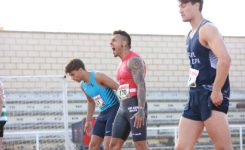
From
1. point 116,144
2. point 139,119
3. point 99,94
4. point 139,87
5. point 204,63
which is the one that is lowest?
point 116,144

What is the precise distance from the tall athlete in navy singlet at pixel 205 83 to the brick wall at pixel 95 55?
10098mm

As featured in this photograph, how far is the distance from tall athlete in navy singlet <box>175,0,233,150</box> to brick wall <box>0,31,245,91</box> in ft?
33.1

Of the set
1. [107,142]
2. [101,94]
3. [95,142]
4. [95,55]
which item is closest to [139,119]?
[107,142]

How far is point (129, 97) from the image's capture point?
645 centimetres

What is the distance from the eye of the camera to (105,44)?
15.5 meters

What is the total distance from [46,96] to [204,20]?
31.6 feet

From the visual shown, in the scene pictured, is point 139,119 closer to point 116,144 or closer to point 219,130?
point 116,144

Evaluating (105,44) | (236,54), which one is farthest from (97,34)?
(236,54)

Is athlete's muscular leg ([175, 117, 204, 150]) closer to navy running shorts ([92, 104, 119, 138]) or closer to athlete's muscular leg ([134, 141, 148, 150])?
athlete's muscular leg ([134, 141, 148, 150])

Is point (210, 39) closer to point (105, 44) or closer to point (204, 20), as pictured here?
point (204, 20)

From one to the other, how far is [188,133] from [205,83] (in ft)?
1.48

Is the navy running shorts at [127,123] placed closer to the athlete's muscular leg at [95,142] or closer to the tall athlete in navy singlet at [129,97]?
the tall athlete in navy singlet at [129,97]

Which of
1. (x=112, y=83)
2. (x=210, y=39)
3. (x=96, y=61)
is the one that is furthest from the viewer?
(x=96, y=61)

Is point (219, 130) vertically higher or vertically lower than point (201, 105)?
lower
